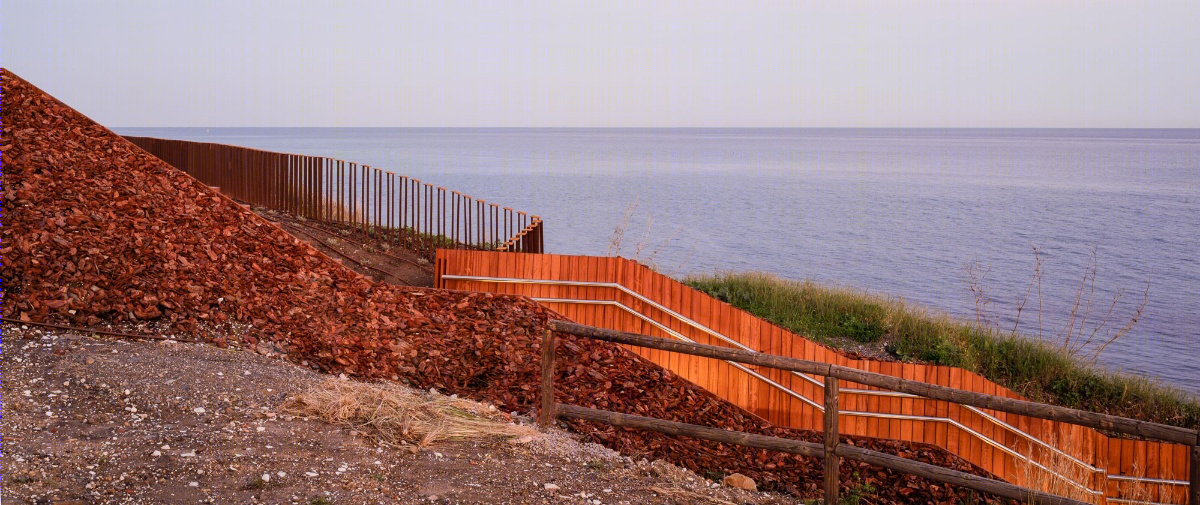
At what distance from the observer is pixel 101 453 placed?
5.94 m

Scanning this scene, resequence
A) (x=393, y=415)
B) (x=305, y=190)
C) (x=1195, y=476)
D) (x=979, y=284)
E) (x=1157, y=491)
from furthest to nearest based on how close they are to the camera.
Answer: (x=979, y=284)
(x=305, y=190)
(x=1157, y=491)
(x=393, y=415)
(x=1195, y=476)

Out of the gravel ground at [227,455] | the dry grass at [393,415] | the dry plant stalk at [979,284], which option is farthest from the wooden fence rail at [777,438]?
the dry plant stalk at [979,284]

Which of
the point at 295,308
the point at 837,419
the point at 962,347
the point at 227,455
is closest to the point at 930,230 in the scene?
the point at 962,347

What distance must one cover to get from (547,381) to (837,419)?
2286mm

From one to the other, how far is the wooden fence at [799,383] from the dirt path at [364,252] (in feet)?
7.11

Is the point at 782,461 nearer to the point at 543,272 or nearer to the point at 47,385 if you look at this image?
the point at 543,272

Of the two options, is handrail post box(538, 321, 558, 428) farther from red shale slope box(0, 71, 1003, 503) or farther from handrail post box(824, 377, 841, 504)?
handrail post box(824, 377, 841, 504)

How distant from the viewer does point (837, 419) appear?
6207mm

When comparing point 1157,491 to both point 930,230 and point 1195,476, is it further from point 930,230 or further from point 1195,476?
point 930,230

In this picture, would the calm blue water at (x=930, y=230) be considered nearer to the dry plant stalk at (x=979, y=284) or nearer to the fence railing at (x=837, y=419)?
the dry plant stalk at (x=979, y=284)

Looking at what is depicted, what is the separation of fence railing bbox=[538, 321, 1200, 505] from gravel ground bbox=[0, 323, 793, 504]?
13.4 inches

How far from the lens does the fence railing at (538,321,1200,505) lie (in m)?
5.59

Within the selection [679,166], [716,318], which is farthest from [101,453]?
[679,166]

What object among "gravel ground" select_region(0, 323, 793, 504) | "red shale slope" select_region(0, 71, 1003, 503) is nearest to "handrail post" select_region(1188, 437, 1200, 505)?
"gravel ground" select_region(0, 323, 793, 504)
